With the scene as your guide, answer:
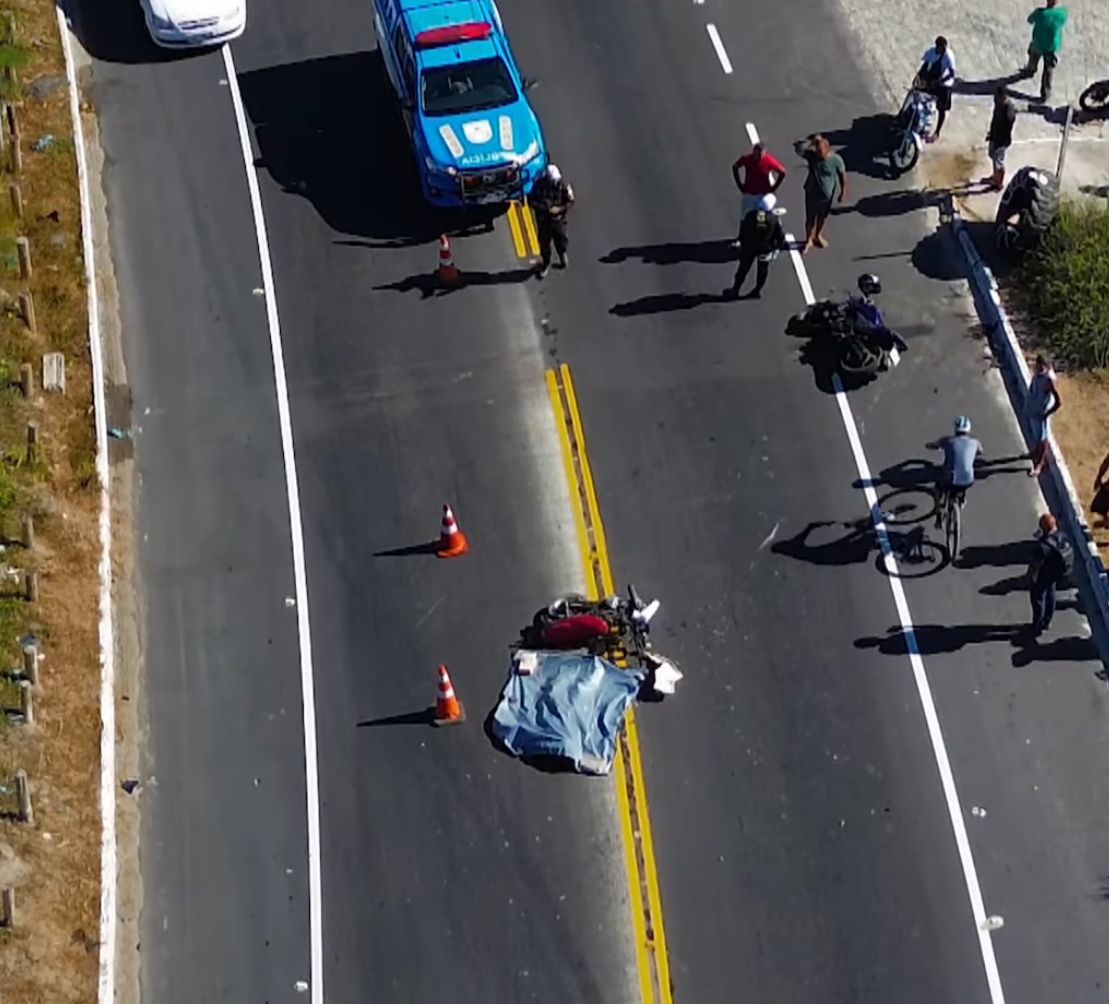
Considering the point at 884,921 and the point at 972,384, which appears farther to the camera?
the point at 972,384

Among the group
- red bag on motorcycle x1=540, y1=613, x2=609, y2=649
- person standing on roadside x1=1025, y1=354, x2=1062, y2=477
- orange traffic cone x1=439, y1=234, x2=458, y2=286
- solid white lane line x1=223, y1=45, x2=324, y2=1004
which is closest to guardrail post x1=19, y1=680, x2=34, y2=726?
solid white lane line x1=223, y1=45, x2=324, y2=1004

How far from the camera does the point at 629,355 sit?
23.6m

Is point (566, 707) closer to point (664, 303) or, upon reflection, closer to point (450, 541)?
point (450, 541)

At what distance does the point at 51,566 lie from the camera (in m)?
21.3

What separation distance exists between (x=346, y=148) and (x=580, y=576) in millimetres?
8995

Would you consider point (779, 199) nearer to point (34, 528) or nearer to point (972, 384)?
point (972, 384)

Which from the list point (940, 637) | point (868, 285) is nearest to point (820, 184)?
point (868, 285)

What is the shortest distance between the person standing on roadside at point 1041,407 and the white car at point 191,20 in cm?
1382

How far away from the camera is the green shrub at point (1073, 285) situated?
23422 mm

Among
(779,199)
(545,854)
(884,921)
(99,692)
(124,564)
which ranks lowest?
(884,921)

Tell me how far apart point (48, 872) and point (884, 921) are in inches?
333

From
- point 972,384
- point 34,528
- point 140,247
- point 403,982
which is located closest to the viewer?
point 403,982

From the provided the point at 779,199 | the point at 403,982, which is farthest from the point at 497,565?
the point at 779,199

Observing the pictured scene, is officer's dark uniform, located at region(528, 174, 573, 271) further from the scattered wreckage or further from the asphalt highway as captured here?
the scattered wreckage
